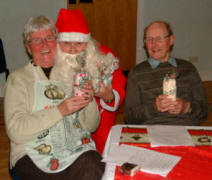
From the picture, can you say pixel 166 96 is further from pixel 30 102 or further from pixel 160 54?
pixel 30 102

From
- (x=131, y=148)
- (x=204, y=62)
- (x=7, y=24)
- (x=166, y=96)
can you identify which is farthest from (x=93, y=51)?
(x=204, y=62)

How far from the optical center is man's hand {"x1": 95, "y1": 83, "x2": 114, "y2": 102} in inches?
74.7

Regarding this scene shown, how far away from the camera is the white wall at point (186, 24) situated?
5.57 m

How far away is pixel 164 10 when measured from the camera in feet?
18.4

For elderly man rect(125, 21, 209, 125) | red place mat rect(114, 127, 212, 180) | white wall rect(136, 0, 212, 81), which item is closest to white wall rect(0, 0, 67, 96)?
white wall rect(136, 0, 212, 81)

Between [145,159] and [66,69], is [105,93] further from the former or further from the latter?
[145,159]

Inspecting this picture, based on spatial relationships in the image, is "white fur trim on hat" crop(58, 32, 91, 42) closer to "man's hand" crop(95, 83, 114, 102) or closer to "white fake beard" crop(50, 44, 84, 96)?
"white fake beard" crop(50, 44, 84, 96)

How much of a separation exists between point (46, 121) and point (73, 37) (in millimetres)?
642

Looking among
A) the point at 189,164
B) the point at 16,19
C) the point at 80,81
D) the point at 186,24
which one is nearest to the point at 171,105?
the point at 189,164

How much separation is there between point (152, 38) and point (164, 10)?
12.2ft

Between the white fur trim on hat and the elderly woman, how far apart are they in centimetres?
6

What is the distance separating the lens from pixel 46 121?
167cm

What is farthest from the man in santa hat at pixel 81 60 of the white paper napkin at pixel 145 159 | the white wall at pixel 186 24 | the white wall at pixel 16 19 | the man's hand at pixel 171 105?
the white wall at pixel 186 24

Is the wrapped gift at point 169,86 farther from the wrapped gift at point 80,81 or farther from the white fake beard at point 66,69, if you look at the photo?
the white fake beard at point 66,69
